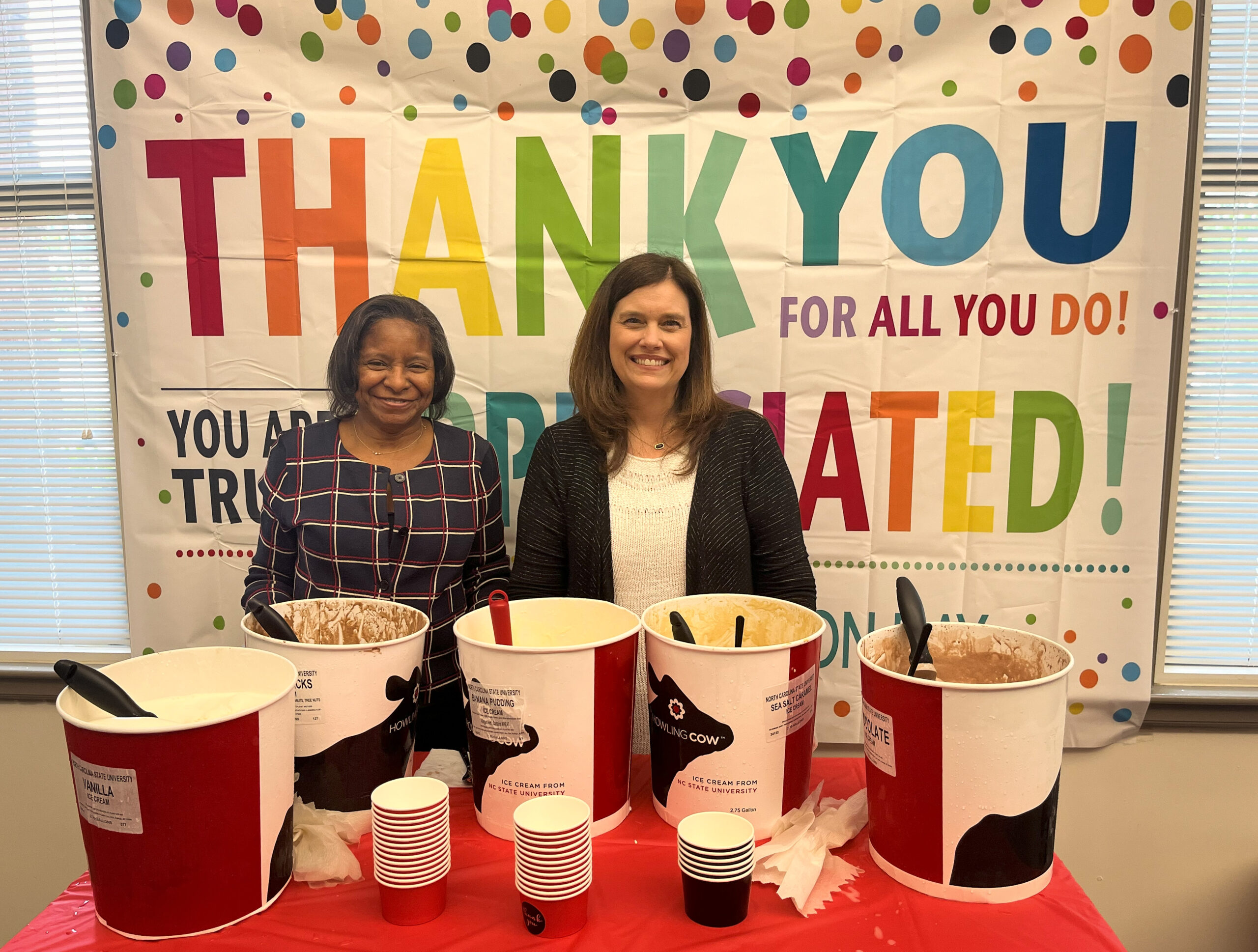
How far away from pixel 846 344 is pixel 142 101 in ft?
5.99

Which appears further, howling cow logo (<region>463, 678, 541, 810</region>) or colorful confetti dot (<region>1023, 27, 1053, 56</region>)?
colorful confetti dot (<region>1023, 27, 1053, 56</region>)

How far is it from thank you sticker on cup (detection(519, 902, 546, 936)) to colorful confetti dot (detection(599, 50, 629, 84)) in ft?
5.68

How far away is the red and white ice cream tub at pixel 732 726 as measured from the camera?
910 mm

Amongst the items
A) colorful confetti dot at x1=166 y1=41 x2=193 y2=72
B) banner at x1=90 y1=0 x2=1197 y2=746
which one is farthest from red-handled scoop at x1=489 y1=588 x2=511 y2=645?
colorful confetti dot at x1=166 y1=41 x2=193 y2=72

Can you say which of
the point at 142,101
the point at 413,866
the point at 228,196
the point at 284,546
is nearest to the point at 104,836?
the point at 413,866

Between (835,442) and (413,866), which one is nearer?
→ (413,866)

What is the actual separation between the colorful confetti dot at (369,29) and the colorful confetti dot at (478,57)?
0.73 feet

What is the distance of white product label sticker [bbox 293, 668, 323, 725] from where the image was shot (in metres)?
0.94

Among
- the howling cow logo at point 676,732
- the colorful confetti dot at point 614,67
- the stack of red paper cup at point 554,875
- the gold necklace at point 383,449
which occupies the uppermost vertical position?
the colorful confetti dot at point 614,67

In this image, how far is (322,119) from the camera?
73.7 inches

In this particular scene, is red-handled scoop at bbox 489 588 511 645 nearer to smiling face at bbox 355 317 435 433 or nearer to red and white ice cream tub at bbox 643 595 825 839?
red and white ice cream tub at bbox 643 595 825 839

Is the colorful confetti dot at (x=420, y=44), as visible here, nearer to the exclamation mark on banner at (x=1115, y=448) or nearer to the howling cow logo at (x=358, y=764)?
the howling cow logo at (x=358, y=764)

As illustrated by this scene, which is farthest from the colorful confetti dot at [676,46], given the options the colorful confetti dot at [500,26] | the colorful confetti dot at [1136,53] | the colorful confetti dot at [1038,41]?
the colorful confetti dot at [1136,53]

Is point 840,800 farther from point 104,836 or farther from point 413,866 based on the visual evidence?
point 104,836
